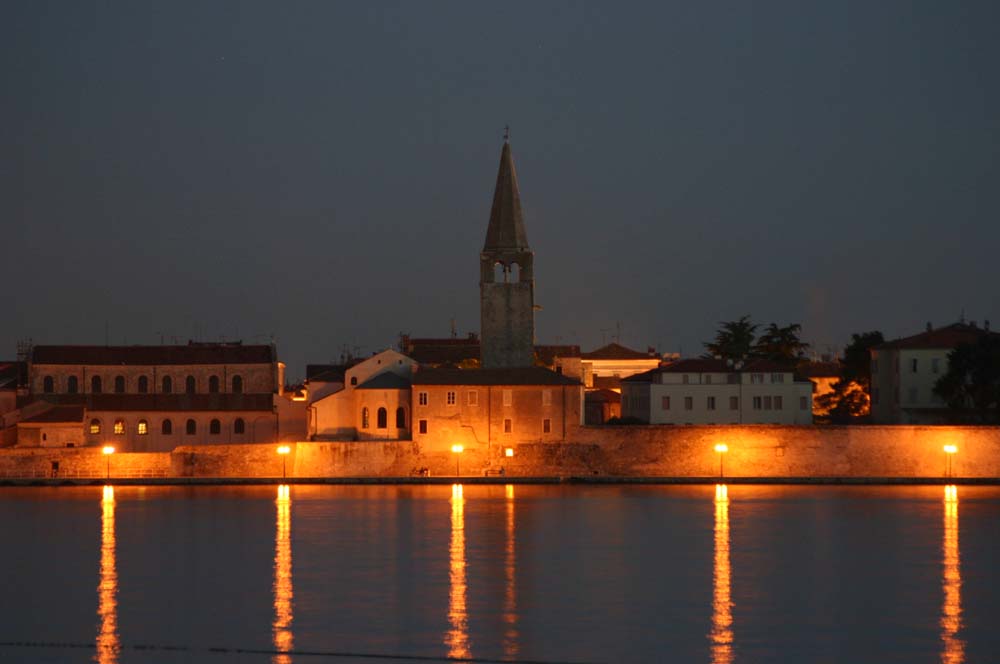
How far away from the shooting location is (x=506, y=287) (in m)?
58.1

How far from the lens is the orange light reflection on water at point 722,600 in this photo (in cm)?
2525

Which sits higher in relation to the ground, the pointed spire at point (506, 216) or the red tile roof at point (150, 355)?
the pointed spire at point (506, 216)

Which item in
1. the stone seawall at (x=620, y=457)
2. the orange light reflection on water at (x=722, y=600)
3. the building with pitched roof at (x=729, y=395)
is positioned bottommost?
the orange light reflection on water at (x=722, y=600)

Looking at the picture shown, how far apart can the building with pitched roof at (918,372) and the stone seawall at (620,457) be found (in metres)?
3.62

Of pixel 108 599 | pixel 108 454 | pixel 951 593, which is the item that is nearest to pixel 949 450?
pixel 951 593

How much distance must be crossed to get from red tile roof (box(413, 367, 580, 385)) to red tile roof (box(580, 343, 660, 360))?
95.0 feet

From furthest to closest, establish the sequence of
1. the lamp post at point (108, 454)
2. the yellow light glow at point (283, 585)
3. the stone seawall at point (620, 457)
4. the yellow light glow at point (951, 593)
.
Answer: the lamp post at point (108, 454), the stone seawall at point (620, 457), the yellow light glow at point (283, 585), the yellow light glow at point (951, 593)

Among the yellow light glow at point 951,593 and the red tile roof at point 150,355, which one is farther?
the red tile roof at point 150,355

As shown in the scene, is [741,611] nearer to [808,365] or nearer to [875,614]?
[875,614]

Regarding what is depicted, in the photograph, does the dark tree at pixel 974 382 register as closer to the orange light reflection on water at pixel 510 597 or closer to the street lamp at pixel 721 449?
the street lamp at pixel 721 449

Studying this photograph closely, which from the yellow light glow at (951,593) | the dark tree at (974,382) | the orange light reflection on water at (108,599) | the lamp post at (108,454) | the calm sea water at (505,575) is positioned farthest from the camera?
the lamp post at (108,454)

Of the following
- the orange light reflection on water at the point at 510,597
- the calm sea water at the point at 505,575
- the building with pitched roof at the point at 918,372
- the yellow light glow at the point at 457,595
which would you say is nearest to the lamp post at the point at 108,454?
the calm sea water at the point at 505,575

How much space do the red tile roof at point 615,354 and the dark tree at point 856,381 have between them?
1762cm

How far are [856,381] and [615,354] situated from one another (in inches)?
773
